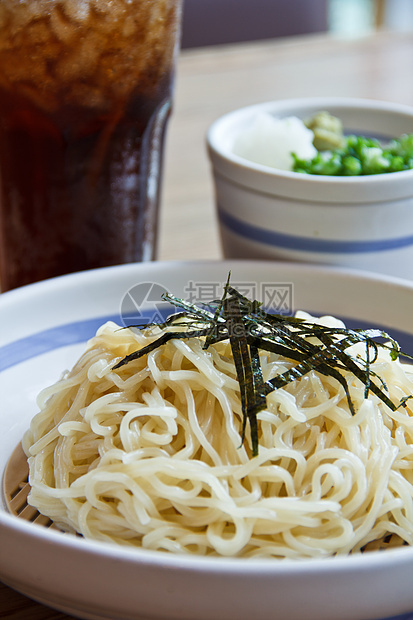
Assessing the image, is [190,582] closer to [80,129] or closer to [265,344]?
[265,344]

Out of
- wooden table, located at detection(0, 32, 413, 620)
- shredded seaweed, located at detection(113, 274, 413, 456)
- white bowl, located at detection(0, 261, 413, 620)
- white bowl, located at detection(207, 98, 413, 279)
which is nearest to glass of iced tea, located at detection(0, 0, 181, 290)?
white bowl, located at detection(207, 98, 413, 279)

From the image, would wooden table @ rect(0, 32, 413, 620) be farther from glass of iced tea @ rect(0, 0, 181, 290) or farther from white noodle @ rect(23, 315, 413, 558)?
white noodle @ rect(23, 315, 413, 558)

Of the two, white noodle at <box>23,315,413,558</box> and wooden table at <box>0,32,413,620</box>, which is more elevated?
white noodle at <box>23,315,413,558</box>

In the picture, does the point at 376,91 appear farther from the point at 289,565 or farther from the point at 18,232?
the point at 289,565

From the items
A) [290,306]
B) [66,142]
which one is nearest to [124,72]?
[66,142]

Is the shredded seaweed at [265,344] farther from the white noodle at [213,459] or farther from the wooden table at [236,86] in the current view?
the wooden table at [236,86]

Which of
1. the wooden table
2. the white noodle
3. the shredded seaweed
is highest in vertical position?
Answer: the shredded seaweed

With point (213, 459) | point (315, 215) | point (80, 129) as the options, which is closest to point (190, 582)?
point (213, 459)
